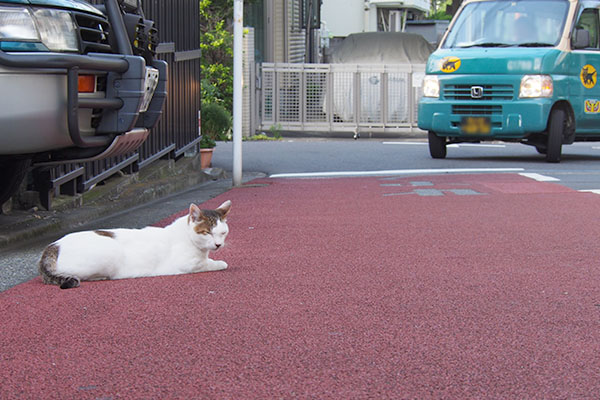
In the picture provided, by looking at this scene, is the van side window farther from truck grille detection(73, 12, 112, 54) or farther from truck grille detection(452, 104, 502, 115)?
truck grille detection(73, 12, 112, 54)

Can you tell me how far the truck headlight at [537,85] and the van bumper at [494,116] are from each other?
111 millimetres

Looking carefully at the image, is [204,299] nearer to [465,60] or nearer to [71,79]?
[71,79]

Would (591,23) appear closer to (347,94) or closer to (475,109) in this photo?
(475,109)

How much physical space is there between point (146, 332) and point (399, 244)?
9.74ft

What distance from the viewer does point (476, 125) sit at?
14.7 meters

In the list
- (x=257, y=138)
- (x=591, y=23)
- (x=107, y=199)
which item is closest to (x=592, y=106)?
(x=591, y=23)

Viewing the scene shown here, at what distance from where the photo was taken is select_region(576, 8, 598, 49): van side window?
1550 centimetres

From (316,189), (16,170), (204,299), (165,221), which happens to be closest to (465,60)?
(316,189)

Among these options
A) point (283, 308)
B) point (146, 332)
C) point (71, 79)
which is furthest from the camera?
point (71, 79)

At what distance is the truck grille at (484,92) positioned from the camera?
14469 millimetres

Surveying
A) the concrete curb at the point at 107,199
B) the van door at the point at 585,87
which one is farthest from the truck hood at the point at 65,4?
the van door at the point at 585,87

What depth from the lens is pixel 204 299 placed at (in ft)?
16.5

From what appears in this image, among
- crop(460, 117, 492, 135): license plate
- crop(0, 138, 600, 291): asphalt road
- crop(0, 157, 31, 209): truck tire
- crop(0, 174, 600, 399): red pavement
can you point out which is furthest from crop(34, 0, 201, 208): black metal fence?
crop(460, 117, 492, 135): license plate

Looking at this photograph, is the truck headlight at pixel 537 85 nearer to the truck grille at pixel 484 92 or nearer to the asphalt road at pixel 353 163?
the truck grille at pixel 484 92
